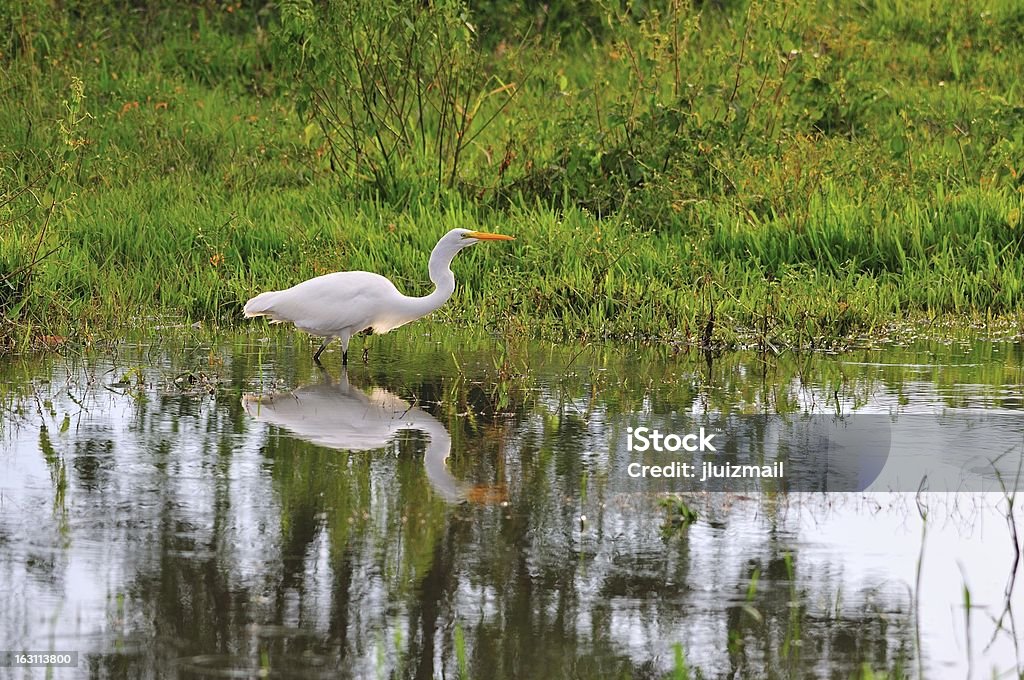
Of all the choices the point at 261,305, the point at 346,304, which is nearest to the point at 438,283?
the point at 346,304

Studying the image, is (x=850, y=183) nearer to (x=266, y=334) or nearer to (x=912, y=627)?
(x=266, y=334)

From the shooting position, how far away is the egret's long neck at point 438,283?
310 inches

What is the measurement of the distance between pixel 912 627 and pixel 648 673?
31.2 inches

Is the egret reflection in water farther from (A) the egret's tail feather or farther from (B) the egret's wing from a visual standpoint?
(A) the egret's tail feather

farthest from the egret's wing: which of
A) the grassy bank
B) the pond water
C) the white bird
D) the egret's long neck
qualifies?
the grassy bank

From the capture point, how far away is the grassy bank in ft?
29.5

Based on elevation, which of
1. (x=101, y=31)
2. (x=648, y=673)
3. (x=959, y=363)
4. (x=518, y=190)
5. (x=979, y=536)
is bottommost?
(x=648, y=673)

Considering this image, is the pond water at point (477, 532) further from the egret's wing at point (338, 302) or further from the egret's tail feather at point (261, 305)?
the egret's tail feather at point (261, 305)

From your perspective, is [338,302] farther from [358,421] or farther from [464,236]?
[358,421]

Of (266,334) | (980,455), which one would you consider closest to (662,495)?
(980,455)

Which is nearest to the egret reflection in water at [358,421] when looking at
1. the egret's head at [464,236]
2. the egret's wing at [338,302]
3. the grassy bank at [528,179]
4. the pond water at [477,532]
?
the pond water at [477,532]

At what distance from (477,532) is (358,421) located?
5.64 ft

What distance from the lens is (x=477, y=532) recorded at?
15.8 ft

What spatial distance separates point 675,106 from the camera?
1078 centimetres
